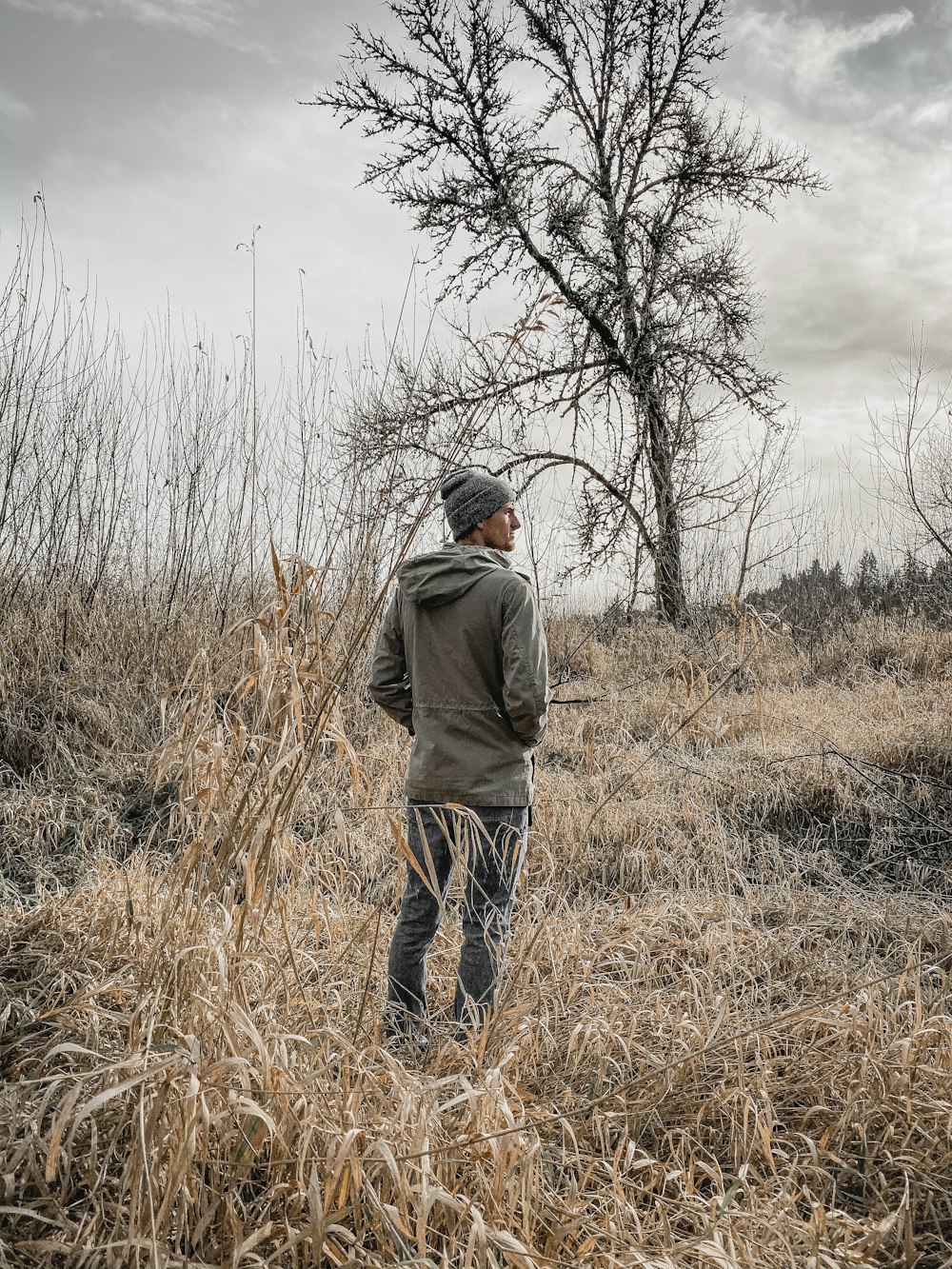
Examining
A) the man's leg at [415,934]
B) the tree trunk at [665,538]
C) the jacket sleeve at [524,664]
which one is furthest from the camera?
the tree trunk at [665,538]

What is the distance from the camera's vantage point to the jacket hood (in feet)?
7.62

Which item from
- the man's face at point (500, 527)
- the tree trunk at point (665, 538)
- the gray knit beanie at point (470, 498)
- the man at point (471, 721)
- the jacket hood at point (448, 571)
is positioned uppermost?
the tree trunk at point (665, 538)

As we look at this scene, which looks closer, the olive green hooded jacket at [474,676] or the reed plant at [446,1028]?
the reed plant at [446,1028]

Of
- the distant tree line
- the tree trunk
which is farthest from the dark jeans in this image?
the distant tree line

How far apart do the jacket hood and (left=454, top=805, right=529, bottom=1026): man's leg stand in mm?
617

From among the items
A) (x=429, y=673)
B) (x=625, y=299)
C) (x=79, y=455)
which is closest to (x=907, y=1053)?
(x=429, y=673)

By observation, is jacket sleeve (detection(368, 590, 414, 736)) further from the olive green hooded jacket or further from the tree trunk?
the tree trunk

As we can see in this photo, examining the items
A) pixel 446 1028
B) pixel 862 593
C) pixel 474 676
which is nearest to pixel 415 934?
pixel 446 1028

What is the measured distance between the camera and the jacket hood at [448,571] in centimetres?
232

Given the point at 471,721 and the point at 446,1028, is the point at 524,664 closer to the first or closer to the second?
the point at 471,721

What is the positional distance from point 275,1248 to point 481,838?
116 cm

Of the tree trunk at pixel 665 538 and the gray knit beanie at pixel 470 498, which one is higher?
the tree trunk at pixel 665 538

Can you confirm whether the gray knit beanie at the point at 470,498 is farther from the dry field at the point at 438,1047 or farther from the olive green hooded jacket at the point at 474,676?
the dry field at the point at 438,1047

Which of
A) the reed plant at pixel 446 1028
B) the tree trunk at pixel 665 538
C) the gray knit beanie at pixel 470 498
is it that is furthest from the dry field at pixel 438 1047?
the tree trunk at pixel 665 538
